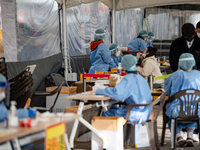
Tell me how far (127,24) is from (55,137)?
11.4 metres

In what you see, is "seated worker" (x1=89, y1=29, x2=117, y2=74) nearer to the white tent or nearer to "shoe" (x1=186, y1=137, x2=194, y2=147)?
the white tent

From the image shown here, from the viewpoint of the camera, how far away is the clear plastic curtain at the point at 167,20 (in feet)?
45.6

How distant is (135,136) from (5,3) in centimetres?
356

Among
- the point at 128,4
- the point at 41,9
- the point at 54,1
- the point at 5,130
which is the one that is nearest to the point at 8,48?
the point at 41,9

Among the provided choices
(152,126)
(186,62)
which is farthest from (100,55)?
(152,126)

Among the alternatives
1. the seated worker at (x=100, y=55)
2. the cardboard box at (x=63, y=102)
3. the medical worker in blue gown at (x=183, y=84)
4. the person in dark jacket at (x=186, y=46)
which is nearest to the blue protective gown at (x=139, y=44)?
the seated worker at (x=100, y=55)

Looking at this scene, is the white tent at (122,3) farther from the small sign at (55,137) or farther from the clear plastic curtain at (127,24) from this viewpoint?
the small sign at (55,137)

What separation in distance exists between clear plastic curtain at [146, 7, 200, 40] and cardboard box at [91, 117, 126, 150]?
1058 cm

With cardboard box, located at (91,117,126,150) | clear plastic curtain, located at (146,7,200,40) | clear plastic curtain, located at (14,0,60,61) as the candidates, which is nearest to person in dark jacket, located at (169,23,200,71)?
cardboard box, located at (91,117,126,150)

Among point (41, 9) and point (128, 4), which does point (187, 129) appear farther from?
point (128, 4)

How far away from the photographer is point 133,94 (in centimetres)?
399

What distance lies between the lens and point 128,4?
426 inches

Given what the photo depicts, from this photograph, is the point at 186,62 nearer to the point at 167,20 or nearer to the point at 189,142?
the point at 189,142

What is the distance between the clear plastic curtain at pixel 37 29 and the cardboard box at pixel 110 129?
10.2 feet
